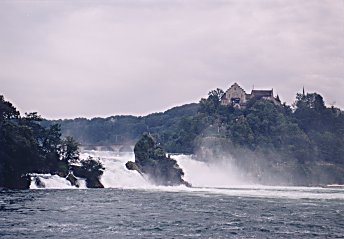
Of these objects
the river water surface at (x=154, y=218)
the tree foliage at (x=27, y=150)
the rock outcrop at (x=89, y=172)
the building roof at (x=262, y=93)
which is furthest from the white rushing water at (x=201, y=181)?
the building roof at (x=262, y=93)

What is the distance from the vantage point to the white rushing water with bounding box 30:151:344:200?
7325 cm

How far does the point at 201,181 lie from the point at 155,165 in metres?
20.8

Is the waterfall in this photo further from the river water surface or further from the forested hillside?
the river water surface

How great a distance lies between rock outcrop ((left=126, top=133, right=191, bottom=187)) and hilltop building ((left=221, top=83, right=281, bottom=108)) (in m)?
57.5

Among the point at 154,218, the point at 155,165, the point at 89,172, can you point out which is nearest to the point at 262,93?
the point at 155,165

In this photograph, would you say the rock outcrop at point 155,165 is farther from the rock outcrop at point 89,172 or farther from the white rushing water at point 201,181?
the rock outcrop at point 89,172

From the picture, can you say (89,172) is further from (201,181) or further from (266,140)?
(266,140)

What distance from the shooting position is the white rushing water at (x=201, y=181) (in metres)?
73.2

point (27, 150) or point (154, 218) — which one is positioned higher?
point (27, 150)

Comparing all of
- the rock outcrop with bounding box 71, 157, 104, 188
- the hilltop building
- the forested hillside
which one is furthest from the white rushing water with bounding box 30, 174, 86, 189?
the hilltop building

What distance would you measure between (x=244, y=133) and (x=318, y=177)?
1986 cm

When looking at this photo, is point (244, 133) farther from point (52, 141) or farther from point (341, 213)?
point (341, 213)

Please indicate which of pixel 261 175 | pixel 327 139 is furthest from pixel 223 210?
pixel 327 139

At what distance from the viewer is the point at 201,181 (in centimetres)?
11100
